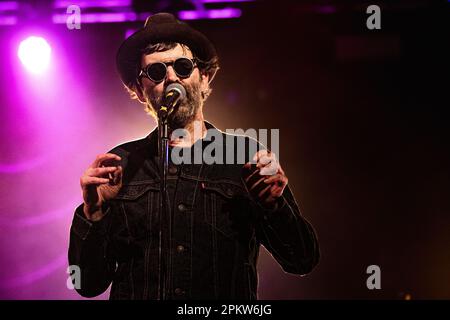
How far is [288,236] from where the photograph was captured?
2945mm

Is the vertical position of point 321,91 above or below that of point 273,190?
above

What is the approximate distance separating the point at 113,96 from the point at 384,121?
189cm

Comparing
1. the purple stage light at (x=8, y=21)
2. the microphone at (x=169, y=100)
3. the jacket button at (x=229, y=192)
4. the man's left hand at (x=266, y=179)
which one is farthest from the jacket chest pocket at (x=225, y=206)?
the purple stage light at (x=8, y=21)

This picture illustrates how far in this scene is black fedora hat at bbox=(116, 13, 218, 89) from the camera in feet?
10.4

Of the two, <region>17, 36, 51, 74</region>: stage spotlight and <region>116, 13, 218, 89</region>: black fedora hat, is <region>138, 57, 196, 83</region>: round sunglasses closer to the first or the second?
<region>116, 13, 218, 89</region>: black fedora hat

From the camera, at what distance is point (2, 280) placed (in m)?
3.55

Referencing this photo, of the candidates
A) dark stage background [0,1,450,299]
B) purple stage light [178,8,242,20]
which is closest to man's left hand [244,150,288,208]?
dark stage background [0,1,450,299]

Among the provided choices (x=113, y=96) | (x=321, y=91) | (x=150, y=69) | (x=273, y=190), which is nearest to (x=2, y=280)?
(x=113, y=96)

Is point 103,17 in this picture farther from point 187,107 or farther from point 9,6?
point 187,107

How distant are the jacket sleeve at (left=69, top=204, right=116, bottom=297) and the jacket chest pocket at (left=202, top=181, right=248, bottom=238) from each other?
60 centimetres

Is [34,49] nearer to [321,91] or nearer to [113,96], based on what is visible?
[113,96]

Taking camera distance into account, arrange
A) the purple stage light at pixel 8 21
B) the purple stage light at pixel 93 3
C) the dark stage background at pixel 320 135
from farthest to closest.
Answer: the purple stage light at pixel 8 21 < the purple stage light at pixel 93 3 < the dark stage background at pixel 320 135

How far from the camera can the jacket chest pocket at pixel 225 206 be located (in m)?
2.98

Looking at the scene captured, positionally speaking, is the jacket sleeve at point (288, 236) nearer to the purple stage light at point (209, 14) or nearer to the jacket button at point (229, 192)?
the jacket button at point (229, 192)
